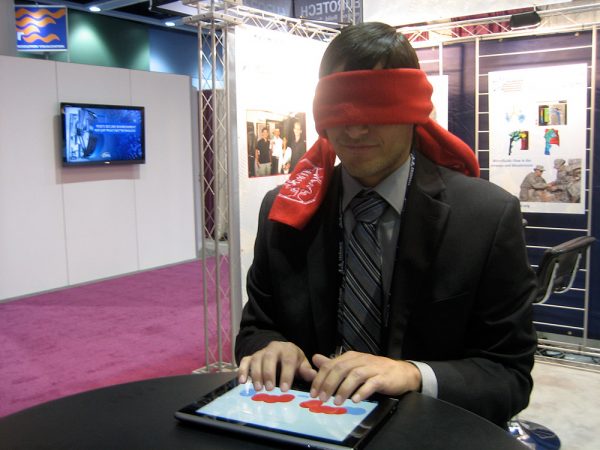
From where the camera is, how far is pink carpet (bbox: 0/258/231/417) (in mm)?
3947

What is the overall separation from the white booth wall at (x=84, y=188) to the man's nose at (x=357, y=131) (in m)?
5.65

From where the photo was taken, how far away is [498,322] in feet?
3.41

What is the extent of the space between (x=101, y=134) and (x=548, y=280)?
17.0 ft

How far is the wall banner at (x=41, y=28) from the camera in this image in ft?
24.8

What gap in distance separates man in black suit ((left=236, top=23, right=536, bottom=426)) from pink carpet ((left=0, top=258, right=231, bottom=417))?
9.69 feet

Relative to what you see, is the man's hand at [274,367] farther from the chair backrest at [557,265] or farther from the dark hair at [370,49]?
the chair backrest at [557,265]

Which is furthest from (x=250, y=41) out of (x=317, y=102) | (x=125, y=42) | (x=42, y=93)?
(x=125, y=42)

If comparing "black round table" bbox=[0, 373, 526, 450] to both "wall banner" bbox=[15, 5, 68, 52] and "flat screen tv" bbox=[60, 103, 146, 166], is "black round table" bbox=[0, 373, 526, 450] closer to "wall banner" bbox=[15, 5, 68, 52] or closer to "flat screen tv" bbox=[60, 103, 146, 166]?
"flat screen tv" bbox=[60, 103, 146, 166]

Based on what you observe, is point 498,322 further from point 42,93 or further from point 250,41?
point 42,93

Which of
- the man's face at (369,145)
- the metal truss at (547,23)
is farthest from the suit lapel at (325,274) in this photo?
the metal truss at (547,23)

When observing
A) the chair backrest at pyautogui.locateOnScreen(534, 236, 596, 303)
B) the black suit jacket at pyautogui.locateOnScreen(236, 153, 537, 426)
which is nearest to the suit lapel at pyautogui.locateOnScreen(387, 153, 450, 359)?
the black suit jacket at pyautogui.locateOnScreen(236, 153, 537, 426)

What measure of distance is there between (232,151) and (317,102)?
236 centimetres

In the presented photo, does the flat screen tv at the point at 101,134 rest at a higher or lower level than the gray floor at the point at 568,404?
higher

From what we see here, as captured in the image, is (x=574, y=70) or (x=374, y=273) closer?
(x=374, y=273)
